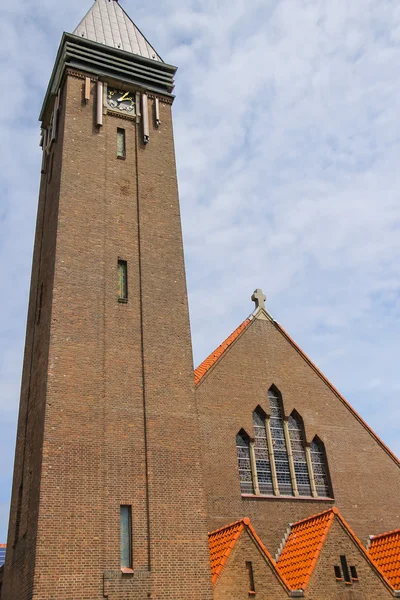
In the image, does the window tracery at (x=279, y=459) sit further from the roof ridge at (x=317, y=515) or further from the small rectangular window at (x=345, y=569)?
the small rectangular window at (x=345, y=569)

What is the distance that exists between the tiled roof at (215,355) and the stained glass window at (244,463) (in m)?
2.31

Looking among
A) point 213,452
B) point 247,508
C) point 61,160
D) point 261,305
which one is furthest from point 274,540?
point 61,160

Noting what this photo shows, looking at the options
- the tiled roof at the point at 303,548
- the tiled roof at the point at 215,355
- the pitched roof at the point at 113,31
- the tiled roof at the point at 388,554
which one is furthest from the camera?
the pitched roof at the point at 113,31

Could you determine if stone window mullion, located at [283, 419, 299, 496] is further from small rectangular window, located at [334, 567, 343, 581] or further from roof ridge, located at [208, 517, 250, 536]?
small rectangular window, located at [334, 567, 343, 581]

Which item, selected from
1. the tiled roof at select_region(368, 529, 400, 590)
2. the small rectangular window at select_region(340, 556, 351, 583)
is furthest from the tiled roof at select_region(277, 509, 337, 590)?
the tiled roof at select_region(368, 529, 400, 590)

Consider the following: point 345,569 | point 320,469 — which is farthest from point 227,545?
point 320,469

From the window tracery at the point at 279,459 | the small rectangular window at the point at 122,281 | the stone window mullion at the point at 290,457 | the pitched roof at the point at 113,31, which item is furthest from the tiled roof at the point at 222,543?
the pitched roof at the point at 113,31

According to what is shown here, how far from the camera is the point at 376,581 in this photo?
1753cm

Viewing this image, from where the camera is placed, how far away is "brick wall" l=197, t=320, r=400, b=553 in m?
19.5

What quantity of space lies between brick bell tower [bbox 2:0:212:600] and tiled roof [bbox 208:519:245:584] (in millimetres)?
481

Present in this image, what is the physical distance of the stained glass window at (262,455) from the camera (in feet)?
66.8

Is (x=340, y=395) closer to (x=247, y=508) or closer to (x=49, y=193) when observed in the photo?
(x=247, y=508)

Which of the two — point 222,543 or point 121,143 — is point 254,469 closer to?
point 222,543

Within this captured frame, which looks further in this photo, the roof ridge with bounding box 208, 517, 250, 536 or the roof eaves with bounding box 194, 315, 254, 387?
the roof eaves with bounding box 194, 315, 254, 387
